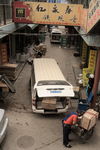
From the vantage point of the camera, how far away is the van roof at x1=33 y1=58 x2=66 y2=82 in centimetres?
1082

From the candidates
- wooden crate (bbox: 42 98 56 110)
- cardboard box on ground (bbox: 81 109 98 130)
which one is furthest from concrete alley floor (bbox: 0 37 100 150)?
cardboard box on ground (bbox: 81 109 98 130)

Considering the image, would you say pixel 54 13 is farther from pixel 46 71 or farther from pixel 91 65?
pixel 46 71

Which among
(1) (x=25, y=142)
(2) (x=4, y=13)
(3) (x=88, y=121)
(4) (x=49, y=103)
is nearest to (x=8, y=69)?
(2) (x=4, y=13)

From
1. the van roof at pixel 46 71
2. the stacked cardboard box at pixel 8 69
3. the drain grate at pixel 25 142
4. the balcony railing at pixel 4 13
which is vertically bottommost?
the drain grate at pixel 25 142

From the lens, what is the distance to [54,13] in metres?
16.2

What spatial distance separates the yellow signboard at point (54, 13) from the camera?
16.0 meters

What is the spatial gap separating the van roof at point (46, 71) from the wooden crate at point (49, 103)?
147cm

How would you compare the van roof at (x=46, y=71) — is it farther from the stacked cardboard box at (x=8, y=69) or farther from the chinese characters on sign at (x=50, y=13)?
the chinese characters on sign at (x=50, y=13)

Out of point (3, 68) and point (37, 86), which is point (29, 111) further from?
point (3, 68)

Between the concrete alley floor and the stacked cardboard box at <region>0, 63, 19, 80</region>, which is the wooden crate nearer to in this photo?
the concrete alley floor

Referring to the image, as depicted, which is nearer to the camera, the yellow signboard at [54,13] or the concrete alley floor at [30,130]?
the concrete alley floor at [30,130]

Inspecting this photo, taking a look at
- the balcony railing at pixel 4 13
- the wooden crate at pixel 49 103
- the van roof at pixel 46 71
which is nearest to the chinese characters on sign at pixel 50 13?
the balcony railing at pixel 4 13

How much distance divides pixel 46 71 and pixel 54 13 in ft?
22.4

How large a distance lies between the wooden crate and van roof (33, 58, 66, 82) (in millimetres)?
1470
